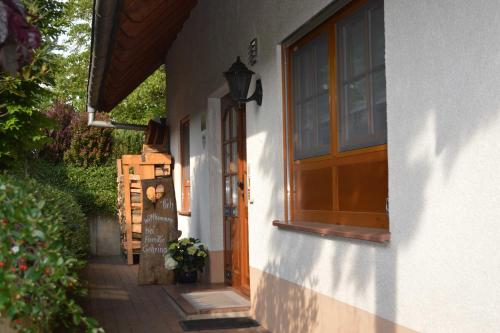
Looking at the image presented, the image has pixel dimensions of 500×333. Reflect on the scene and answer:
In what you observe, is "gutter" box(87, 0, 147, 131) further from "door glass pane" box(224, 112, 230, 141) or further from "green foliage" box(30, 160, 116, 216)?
"green foliage" box(30, 160, 116, 216)

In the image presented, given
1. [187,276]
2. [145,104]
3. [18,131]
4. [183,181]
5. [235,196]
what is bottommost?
[187,276]

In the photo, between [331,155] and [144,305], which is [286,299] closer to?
[331,155]

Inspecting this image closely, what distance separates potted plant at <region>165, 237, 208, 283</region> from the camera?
8180 millimetres

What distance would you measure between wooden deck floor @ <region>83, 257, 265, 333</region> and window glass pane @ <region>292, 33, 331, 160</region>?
5.58ft

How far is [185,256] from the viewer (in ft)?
27.0

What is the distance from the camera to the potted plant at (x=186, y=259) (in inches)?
322

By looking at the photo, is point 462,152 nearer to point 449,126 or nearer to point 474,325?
point 449,126

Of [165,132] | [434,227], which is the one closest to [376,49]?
[434,227]

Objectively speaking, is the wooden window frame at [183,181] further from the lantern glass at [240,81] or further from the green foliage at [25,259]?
the green foliage at [25,259]

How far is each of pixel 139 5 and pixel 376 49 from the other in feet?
12.5

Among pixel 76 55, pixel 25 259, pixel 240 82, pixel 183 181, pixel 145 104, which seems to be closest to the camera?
pixel 25 259

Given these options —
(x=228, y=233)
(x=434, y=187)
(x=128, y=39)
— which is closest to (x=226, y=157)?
(x=228, y=233)

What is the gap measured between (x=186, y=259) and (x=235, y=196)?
113 cm

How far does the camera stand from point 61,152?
1464 centimetres
